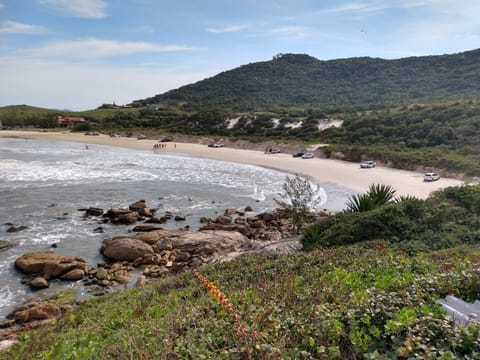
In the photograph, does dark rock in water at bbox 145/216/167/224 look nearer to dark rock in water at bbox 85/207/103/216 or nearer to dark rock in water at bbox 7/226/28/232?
dark rock in water at bbox 85/207/103/216

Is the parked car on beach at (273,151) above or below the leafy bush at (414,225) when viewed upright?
below

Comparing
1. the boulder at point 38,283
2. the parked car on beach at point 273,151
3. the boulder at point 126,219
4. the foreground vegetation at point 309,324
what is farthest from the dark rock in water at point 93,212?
the parked car on beach at point 273,151

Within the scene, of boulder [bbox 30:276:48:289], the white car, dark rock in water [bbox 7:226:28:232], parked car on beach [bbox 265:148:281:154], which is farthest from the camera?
parked car on beach [bbox 265:148:281:154]

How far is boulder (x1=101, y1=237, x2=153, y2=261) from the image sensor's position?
1709cm

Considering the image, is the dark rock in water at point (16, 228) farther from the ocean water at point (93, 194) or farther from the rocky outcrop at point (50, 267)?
the rocky outcrop at point (50, 267)

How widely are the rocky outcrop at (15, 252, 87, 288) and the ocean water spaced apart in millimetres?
335

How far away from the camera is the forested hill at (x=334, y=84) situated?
293ft

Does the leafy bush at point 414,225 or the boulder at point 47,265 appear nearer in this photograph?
the leafy bush at point 414,225

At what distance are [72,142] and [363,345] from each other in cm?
7886

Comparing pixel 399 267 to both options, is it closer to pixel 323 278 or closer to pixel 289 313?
pixel 323 278

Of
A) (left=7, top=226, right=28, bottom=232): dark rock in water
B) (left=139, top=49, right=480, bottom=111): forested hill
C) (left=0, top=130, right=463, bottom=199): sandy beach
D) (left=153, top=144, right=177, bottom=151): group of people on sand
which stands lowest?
(left=7, top=226, right=28, bottom=232): dark rock in water

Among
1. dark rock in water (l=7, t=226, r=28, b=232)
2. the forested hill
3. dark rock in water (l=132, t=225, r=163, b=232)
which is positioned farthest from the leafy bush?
the forested hill

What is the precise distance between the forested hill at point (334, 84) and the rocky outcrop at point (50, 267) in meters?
71.7

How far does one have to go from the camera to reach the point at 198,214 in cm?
2458
